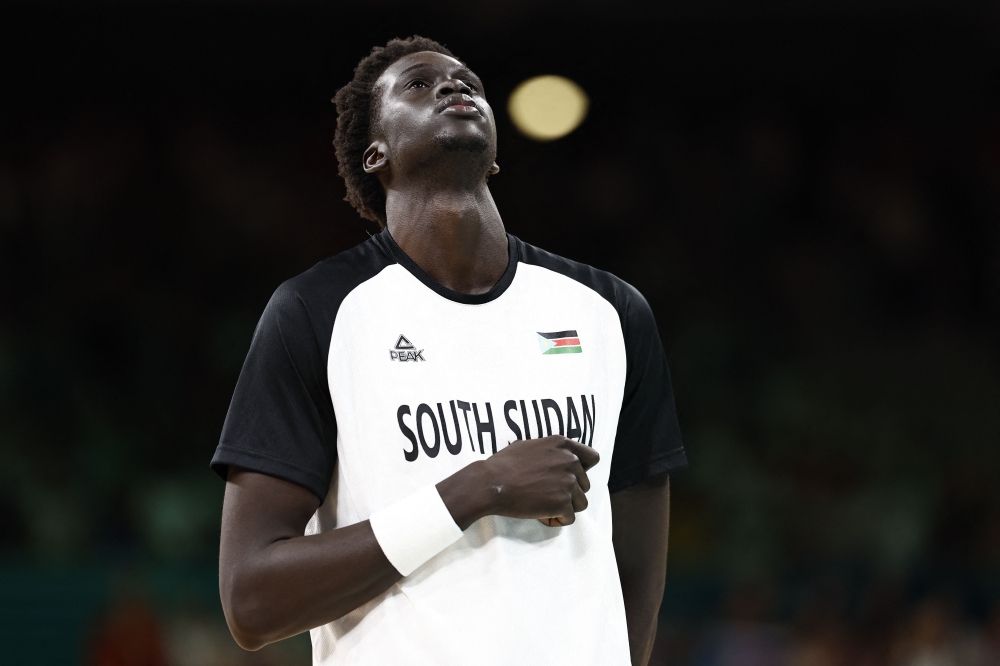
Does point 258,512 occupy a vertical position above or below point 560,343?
below

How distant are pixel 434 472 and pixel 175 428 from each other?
4.92m

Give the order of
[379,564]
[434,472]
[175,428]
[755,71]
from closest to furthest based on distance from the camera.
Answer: [379,564] → [434,472] → [175,428] → [755,71]

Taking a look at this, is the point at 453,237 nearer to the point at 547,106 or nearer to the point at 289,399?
the point at 289,399

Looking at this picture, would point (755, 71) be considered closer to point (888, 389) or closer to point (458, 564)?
point (888, 389)

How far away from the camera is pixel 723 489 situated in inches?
273

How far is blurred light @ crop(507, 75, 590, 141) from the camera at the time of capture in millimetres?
6949

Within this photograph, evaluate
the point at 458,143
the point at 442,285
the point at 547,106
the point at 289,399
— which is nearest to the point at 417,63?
the point at 458,143

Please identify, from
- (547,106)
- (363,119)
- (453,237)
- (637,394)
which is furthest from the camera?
(547,106)

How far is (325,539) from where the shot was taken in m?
1.90

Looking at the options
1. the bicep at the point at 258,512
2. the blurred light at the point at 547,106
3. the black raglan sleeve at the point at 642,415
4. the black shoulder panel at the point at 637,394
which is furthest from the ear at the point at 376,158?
the blurred light at the point at 547,106

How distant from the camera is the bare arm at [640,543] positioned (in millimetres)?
2365

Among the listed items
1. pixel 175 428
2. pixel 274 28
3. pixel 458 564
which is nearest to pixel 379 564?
pixel 458 564

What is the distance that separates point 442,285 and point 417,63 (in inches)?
21.0

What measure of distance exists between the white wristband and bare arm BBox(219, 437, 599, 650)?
0.02 meters
